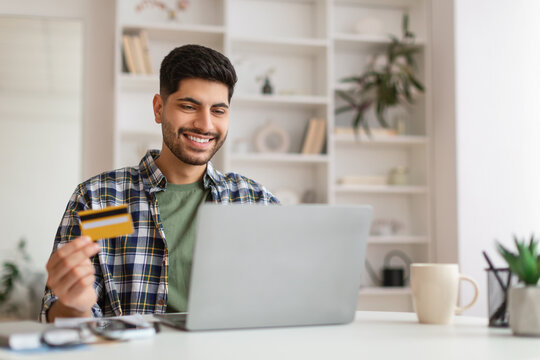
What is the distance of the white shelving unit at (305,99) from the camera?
3.53m

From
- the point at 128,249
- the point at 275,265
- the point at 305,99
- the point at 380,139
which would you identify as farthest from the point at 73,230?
the point at 380,139

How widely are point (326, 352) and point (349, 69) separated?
3214mm

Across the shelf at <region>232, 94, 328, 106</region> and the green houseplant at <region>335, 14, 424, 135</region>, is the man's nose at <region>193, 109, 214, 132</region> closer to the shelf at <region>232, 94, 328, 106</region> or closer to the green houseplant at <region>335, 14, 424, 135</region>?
the shelf at <region>232, 94, 328, 106</region>

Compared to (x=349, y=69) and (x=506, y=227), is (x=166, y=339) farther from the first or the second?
(x=349, y=69)

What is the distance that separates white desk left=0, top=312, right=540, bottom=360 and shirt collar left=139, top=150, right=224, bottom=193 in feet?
2.30

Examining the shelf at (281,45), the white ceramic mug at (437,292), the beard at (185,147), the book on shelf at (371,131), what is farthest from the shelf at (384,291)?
the white ceramic mug at (437,292)

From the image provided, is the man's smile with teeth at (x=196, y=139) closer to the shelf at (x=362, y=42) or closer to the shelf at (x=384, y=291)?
the shelf at (x=384, y=291)

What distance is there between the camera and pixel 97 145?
137 inches

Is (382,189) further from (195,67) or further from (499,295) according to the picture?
(499,295)

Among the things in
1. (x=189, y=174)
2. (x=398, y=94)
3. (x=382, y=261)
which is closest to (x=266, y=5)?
(x=398, y=94)

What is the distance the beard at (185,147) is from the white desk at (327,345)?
28.4 inches

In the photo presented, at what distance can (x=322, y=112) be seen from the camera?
12.2ft

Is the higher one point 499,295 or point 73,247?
point 73,247

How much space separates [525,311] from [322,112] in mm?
2759
